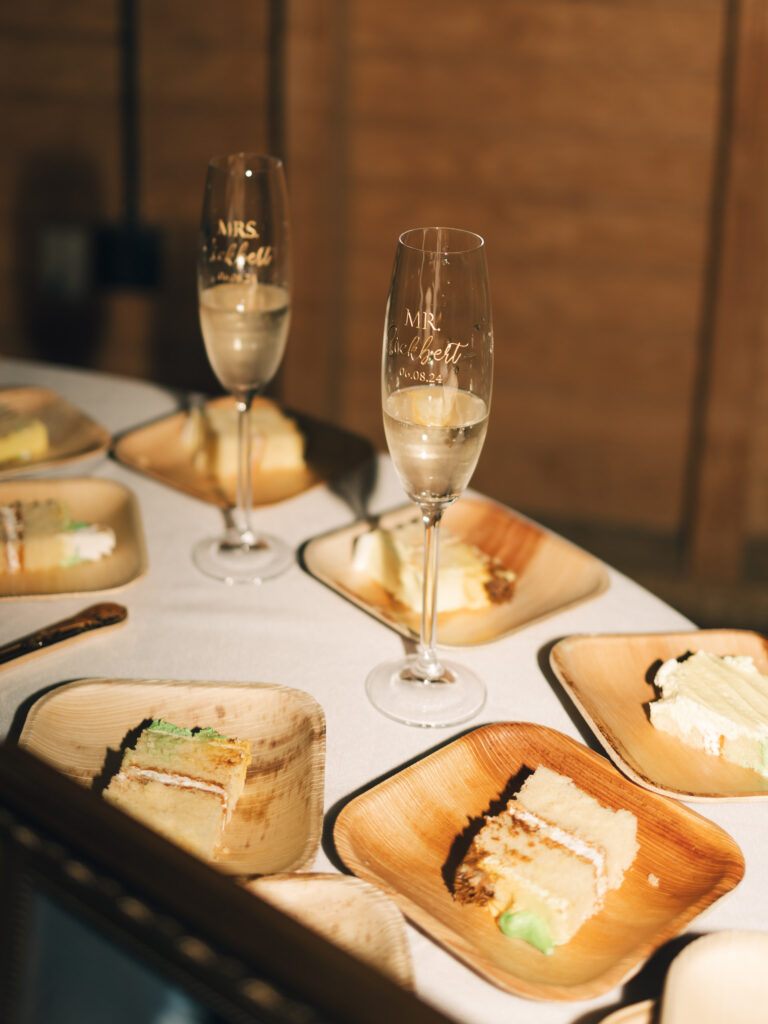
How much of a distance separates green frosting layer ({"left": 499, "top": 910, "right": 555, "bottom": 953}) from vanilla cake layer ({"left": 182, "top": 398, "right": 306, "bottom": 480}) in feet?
2.60

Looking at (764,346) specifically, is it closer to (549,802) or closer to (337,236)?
(337,236)

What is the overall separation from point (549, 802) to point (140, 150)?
2.78m

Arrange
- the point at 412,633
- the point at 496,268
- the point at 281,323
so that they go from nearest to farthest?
1. the point at 412,633
2. the point at 281,323
3. the point at 496,268

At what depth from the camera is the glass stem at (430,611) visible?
967mm

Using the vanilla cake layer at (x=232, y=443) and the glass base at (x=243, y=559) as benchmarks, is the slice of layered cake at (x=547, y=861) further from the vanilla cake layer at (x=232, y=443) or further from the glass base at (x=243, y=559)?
the vanilla cake layer at (x=232, y=443)

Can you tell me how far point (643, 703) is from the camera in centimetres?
96

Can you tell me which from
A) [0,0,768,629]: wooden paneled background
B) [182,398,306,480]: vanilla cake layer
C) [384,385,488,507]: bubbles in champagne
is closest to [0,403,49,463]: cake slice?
[182,398,306,480]: vanilla cake layer

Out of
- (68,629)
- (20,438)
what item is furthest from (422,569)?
(20,438)

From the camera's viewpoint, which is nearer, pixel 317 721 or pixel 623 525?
pixel 317 721

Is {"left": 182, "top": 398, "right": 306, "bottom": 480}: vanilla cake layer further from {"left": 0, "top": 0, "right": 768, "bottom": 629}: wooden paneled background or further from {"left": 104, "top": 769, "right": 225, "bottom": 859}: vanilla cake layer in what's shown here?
{"left": 0, "top": 0, "right": 768, "bottom": 629}: wooden paneled background

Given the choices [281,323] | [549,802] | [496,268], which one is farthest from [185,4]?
[549,802]

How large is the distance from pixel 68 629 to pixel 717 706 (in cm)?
58

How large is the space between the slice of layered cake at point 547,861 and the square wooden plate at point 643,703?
7cm

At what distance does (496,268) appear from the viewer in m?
3.04
